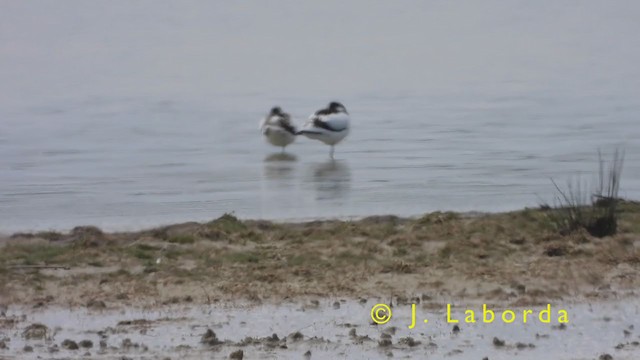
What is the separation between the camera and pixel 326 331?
791cm

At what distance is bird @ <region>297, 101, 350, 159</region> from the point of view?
1806 cm

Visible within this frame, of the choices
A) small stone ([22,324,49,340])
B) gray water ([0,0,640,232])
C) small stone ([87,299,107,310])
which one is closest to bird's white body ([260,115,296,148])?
gray water ([0,0,640,232])

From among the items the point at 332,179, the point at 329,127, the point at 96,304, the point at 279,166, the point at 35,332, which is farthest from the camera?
the point at 329,127

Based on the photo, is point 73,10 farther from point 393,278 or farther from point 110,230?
point 393,278

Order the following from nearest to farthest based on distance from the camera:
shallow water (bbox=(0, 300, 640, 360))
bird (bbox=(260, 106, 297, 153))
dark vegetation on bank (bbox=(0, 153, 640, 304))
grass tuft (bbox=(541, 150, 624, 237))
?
1. shallow water (bbox=(0, 300, 640, 360))
2. dark vegetation on bank (bbox=(0, 153, 640, 304))
3. grass tuft (bbox=(541, 150, 624, 237))
4. bird (bbox=(260, 106, 297, 153))

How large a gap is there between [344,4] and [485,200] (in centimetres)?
3273

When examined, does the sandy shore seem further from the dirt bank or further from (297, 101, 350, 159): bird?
Answer: (297, 101, 350, 159): bird

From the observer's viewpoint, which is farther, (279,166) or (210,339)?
(279,166)

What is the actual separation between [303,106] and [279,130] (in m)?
4.93

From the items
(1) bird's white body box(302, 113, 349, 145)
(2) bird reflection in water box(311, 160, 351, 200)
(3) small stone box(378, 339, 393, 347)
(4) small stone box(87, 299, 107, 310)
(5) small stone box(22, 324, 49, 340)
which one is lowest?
(3) small stone box(378, 339, 393, 347)

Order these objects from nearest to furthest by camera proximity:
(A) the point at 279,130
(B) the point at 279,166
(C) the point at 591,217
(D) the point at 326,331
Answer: (D) the point at 326,331, (C) the point at 591,217, (B) the point at 279,166, (A) the point at 279,130

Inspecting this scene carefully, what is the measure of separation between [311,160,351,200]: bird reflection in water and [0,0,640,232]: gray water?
0.05 metres

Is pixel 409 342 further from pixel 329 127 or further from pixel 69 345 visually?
pixel 329 127

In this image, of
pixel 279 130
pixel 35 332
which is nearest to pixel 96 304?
pixel 35 332
